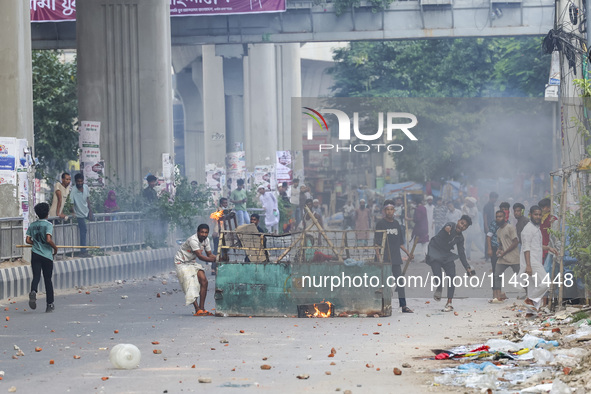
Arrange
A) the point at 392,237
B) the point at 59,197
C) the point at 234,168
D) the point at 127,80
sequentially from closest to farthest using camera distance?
the point at 392,237 < the point at 59,197 < the point at 127,80 < the point at 234,168

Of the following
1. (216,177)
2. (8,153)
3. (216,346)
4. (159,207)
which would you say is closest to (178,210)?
(159,207)

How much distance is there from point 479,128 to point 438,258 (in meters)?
29.6

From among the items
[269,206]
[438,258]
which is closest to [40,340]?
[438,258]

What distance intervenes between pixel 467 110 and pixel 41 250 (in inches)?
1298

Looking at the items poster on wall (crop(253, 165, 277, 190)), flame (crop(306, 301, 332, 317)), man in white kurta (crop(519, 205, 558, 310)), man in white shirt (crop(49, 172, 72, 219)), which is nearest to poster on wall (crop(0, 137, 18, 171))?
man in white shirt (crop(49, 172, 72, 219))

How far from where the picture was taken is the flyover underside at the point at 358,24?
32.4m

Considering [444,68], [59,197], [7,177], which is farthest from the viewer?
[444,68]

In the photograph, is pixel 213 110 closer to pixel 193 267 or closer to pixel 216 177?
pixel 216 177

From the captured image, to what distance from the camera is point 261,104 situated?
47.8m

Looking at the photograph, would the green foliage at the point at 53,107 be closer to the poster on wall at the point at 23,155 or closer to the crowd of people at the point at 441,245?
the crowd of people at the point at 441,245

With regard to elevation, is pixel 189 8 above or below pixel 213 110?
above

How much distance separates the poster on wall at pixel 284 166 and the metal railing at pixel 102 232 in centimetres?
1822

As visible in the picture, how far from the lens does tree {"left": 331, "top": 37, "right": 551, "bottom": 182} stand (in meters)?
43.4

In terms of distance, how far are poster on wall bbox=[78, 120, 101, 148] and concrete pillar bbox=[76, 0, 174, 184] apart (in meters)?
1.04
